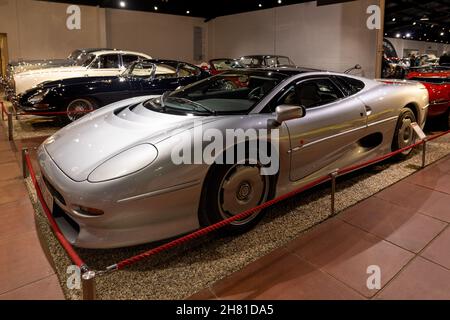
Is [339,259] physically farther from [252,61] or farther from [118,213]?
[252,61]

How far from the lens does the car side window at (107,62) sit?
25.2 feet

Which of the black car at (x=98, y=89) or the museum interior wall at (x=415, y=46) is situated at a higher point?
the museum interior wall at (x=415, y=46)

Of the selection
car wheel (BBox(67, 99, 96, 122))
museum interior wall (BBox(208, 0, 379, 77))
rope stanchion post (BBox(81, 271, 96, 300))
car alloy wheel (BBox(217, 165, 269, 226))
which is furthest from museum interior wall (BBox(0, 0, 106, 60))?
rope stanchion post (BBox(81, 271, 96, 300))

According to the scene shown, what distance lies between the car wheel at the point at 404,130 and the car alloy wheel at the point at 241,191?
2130 millimetres

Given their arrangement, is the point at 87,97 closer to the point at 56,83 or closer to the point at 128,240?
the point at 56,83

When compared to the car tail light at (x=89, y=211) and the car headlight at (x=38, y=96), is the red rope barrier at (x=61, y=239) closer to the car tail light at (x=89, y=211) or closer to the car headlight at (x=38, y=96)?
the car tail light at (x=89, y=211)

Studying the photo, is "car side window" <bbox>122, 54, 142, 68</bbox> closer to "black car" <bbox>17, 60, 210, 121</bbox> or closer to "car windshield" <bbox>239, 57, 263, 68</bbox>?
"black car" <bbox>17, 60, 210, 121</bbox>

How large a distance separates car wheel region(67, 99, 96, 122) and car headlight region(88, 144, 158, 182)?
166 inches

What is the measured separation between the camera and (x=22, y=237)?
8.59 feet

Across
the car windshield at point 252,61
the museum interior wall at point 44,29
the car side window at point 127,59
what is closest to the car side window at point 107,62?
the car side window at point 127,59

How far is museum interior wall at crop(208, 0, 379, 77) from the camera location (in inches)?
453

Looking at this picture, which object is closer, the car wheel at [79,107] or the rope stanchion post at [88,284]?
the rope stanchion post at [88,284]
